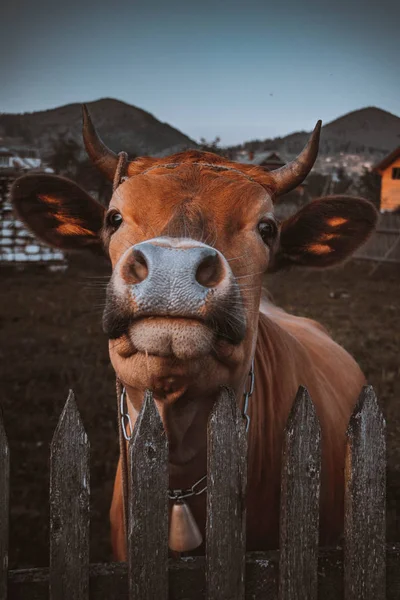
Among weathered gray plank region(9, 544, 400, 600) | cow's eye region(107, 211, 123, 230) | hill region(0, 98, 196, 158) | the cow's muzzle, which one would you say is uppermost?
hill region(0, 98, 196, 158)

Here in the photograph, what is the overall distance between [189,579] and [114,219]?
1520 millimetres

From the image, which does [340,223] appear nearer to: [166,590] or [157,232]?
[157,232]

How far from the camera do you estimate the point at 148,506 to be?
191 centimetres

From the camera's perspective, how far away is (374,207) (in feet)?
10.2

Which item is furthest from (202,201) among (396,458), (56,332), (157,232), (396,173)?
(396,173)

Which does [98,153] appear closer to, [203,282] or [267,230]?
[267,230]

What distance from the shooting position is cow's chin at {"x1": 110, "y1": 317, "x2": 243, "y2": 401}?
1929mm

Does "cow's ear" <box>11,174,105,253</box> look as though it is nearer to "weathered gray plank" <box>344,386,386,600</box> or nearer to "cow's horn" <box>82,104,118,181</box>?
"cow's horn" <box>82,104,118,181</box>

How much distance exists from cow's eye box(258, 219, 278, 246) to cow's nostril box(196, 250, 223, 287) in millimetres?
710

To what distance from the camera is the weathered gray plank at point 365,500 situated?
2.02 meters

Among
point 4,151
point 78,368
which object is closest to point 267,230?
point 78,368

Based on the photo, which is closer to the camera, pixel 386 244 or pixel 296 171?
pixel 296 171

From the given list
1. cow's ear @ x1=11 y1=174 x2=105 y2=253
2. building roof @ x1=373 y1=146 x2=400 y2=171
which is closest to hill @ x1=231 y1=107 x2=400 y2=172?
building roof @ x1=373 y1=146 x2=400 y2=171

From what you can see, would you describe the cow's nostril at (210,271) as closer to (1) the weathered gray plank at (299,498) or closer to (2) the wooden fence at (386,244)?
(1) the weathered gray plank at (299,498)
